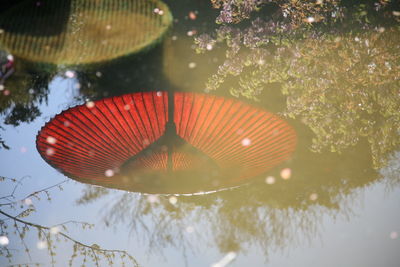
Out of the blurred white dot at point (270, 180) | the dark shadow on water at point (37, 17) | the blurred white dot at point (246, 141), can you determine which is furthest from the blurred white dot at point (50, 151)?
the dark shadow on water at point (37, 17)

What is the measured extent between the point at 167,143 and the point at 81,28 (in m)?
4.58

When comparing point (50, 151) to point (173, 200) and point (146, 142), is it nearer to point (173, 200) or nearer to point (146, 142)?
point (146, 142)

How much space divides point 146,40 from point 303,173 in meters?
3.72

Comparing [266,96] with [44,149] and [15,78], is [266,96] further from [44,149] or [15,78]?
[15,78]

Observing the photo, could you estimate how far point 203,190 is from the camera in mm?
2297

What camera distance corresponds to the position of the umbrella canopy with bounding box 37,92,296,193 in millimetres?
2502

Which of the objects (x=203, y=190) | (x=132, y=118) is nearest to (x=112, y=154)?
(x=132, y=118)

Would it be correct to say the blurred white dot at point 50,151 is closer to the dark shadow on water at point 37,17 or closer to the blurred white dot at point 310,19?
the dark shadow on water at point 37,17

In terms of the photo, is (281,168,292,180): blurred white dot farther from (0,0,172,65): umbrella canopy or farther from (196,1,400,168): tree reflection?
(0,0,172,65): umbrella canopy

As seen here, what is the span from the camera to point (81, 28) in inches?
249

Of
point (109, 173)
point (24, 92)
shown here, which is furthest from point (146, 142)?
point (24, 92)

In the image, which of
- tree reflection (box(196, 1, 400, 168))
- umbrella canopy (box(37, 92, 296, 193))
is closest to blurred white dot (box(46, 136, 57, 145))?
umbrella canopy (box(37, 92, 296, 193))

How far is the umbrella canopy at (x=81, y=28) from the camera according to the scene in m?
5.76

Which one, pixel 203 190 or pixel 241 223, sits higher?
pixel 203 190
